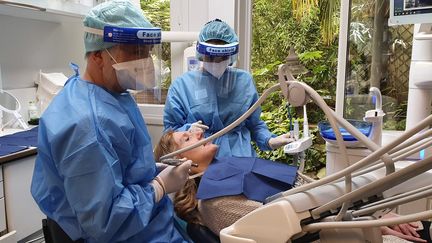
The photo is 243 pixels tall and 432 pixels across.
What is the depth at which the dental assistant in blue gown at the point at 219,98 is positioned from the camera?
6.25ft

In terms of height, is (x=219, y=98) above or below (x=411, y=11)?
below

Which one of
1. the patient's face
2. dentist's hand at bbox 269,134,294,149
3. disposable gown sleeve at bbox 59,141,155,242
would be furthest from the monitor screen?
disposable gown sleeve at bbox 59,141,155,242

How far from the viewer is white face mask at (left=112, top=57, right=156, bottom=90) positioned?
3.74 ft

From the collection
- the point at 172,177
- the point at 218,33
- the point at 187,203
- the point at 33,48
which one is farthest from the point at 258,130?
the point at 33,48

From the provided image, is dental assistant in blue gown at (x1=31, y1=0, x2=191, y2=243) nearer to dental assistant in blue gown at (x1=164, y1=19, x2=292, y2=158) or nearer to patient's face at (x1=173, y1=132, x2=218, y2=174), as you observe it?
patient's face at (x1=173, y1=132, x2=218, y2=174)

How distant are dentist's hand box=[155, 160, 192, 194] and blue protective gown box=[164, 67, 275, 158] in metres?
0.63

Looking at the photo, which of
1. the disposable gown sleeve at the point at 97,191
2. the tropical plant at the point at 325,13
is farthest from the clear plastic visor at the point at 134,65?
the tropical plant at the point at 325,13

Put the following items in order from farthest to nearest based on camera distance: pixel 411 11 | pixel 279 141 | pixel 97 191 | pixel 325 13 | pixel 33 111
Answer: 1. pixel 325 13
2. pixel 33 111
3. pixel 279 141
4. pixel 411 11
5. pixel 97 191

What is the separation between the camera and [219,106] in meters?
1.99

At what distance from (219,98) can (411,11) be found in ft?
3.39

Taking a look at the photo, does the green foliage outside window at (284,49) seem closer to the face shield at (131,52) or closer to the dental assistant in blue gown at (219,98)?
the dental assistant in blue gown at (219,98)

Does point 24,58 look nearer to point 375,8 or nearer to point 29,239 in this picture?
point 29,239

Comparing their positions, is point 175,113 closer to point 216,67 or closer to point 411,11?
point 216,67

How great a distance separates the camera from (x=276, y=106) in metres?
3.72
